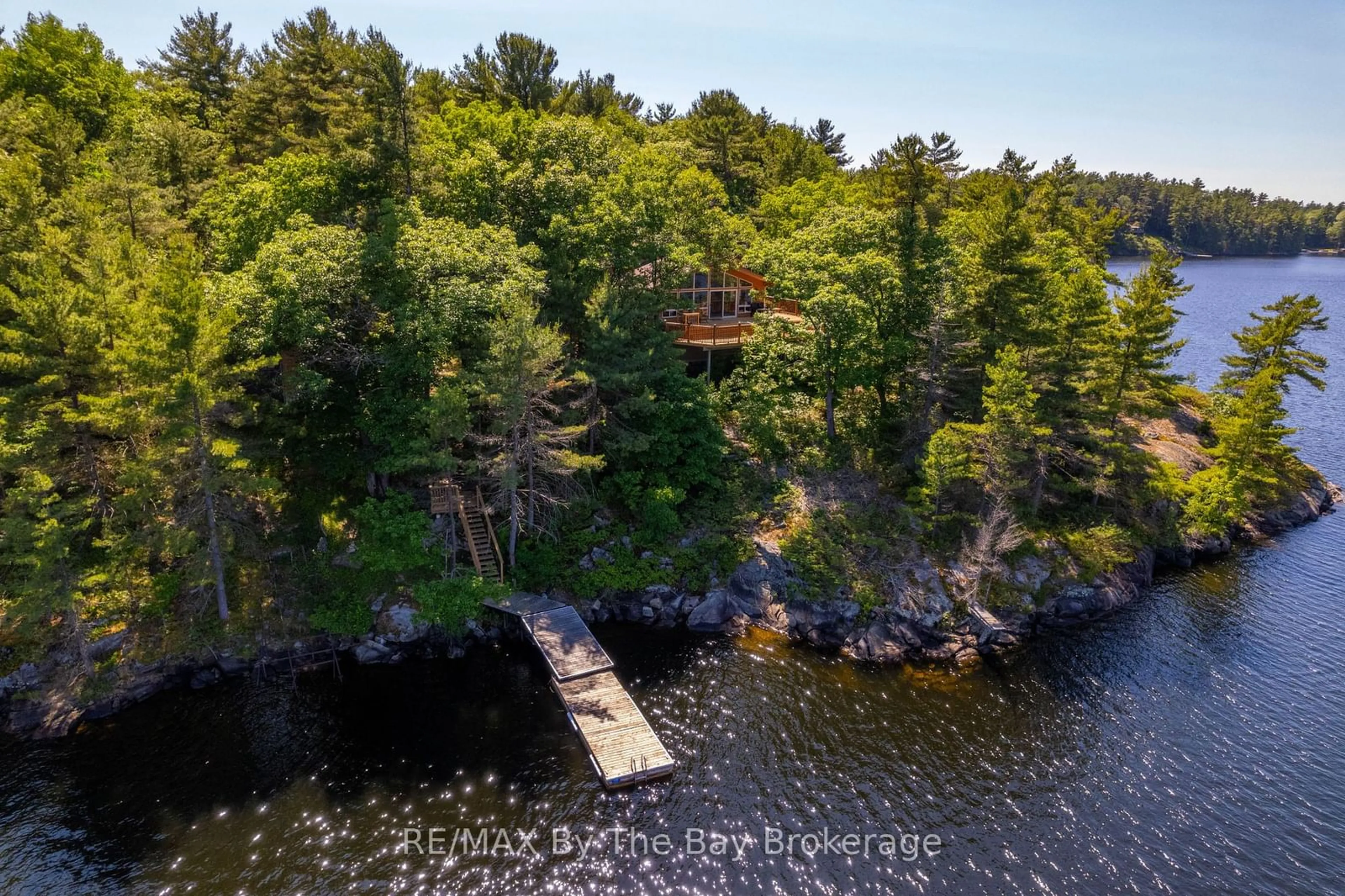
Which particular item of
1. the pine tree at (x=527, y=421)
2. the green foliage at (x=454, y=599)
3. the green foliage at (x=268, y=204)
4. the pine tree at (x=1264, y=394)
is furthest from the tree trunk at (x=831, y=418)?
the green foliage at (x=268, y=204)

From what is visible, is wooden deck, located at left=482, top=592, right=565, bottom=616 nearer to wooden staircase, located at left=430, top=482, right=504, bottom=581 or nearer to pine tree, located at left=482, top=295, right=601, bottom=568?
wooden staircase, located at left=430, top=482, right=504, bottom=581

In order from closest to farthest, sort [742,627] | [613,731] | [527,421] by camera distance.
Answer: [613,731]
[527,421]
[742,627]

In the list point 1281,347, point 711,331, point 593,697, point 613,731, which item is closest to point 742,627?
point 593,697

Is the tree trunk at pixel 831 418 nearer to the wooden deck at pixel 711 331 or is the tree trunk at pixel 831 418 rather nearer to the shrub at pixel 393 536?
the wooden deck at pixel 711 331

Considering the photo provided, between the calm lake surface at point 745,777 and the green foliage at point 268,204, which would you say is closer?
the calm lake surface at point 745,777

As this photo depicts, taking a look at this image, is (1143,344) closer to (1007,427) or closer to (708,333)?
(1007,427)

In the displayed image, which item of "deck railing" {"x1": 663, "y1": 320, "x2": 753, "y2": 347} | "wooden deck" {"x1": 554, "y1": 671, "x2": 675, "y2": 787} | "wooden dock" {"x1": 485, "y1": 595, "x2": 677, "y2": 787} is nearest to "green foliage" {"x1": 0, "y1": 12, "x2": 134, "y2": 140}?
"deck railing" {"x1": 663, "y1": 320, "x2": 753, "y2": 347}
